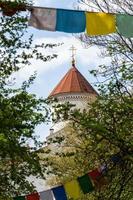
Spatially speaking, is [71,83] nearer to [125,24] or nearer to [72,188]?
[72,188]

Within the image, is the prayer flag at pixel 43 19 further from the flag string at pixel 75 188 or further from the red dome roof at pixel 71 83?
the red dome roof at pixel 71 83

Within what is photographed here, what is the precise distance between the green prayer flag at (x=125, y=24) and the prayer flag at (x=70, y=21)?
2.14 feet

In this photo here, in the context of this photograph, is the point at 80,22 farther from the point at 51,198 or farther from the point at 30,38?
the point at 51,198

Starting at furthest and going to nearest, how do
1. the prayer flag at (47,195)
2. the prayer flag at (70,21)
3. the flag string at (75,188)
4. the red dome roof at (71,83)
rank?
the red dome roof at (71,83) → the prayer flag at (47,195) → the flag string at (75,188) → the prayer flag at (70,21)

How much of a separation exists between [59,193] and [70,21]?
390 cm

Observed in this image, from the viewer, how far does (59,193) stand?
12867mm

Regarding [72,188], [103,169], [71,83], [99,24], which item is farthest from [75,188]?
[71,83]

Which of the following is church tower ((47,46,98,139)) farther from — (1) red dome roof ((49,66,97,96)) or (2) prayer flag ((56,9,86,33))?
(2) prayer flag ((56,9,86,33))

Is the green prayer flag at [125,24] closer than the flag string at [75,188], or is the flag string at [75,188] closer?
the green prayer flag at [125,24]

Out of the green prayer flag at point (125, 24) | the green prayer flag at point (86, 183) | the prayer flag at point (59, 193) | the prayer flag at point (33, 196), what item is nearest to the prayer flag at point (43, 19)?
the green prayer flag at point (125, 24)

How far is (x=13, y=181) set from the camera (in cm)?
1290

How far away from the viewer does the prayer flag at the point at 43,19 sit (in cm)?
1112

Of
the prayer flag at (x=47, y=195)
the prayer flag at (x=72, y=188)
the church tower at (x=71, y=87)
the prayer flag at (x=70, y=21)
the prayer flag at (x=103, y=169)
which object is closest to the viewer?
the prayer flag at (x=70, y=21)

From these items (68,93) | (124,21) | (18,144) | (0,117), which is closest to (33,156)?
(18,144)
